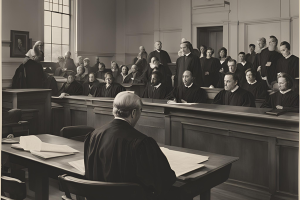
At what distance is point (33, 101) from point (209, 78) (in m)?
5.54

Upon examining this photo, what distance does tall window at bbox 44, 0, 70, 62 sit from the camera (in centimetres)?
1264

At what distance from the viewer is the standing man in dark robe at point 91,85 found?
28.4 feet

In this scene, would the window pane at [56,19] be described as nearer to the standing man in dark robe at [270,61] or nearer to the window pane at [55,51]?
the window pane at [55,51]

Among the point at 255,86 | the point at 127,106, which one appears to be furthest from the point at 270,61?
the point at 127,106

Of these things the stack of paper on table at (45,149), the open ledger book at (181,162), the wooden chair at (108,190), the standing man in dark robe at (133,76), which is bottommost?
the wooden chair at (108,190)

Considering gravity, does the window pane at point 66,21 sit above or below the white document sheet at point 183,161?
above

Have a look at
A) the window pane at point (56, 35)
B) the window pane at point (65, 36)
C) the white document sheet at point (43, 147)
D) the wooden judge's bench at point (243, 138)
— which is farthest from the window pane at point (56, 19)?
the white document sheet at point (43, 147)

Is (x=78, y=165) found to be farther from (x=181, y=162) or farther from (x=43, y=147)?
(x=181, y=162)

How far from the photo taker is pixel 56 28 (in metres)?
13.1

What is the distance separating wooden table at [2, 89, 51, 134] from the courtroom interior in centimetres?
2

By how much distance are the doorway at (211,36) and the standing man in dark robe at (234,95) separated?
6.93 m

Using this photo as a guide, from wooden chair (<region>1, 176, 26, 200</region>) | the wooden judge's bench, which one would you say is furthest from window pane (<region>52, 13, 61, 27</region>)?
wooden chair (<region>1, 176, 26, 200</region>)

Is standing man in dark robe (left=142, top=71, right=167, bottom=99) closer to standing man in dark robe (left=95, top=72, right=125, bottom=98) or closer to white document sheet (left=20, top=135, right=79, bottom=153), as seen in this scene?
standing man in dark robe (left=95, top=72, right=125, bottom=98)

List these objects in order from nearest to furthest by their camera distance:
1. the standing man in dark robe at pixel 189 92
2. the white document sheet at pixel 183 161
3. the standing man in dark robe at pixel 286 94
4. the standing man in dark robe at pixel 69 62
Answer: the white document sheet at pixel 183 161
the standing man in dark robe at pixel 286 94
the standing man in dark robe at pixel 189 92
the standing man in dark robe at pixel 69 62
